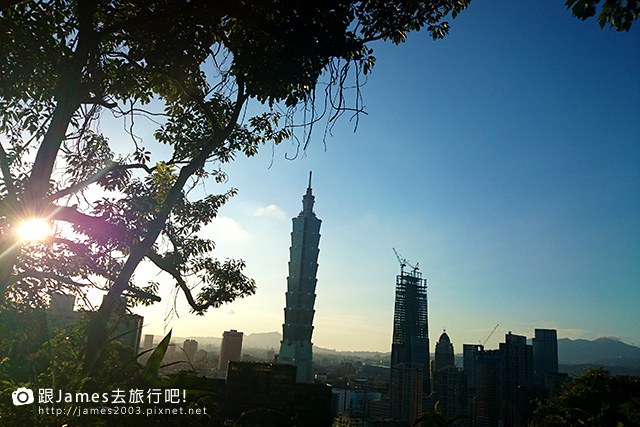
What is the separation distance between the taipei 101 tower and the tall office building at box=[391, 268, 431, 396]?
31.4 m

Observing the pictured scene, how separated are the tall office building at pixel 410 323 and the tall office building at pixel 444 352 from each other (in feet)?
21.6

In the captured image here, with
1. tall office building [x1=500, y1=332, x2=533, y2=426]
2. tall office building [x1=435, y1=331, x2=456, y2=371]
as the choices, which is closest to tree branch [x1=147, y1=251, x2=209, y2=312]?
tall office building [x1=500, y1=332, x2=533, y2=426]

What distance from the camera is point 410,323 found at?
14762 centimetres

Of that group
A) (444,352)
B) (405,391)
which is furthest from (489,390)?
(444,352)

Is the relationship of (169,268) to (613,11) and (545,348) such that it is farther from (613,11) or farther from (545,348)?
(545,348)

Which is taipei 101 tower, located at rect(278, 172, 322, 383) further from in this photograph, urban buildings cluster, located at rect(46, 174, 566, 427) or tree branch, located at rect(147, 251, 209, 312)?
tree branch, located at rect(147, 251, 209, 312)

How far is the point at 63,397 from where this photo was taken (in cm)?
160

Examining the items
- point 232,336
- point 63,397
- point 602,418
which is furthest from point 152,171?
point 232,336

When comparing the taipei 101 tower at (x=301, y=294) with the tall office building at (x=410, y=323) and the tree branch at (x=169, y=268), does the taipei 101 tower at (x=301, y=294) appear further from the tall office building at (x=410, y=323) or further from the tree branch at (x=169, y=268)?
the tree branch at (x=169, y=268)

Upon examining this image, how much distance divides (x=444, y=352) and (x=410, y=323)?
1934 cm

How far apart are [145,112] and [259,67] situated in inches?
62.5

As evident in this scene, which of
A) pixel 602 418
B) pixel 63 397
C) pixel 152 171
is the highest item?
pixel 152 171

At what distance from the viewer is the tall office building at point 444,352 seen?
13888 cm

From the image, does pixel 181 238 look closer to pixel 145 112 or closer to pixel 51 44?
pixel 145 112
